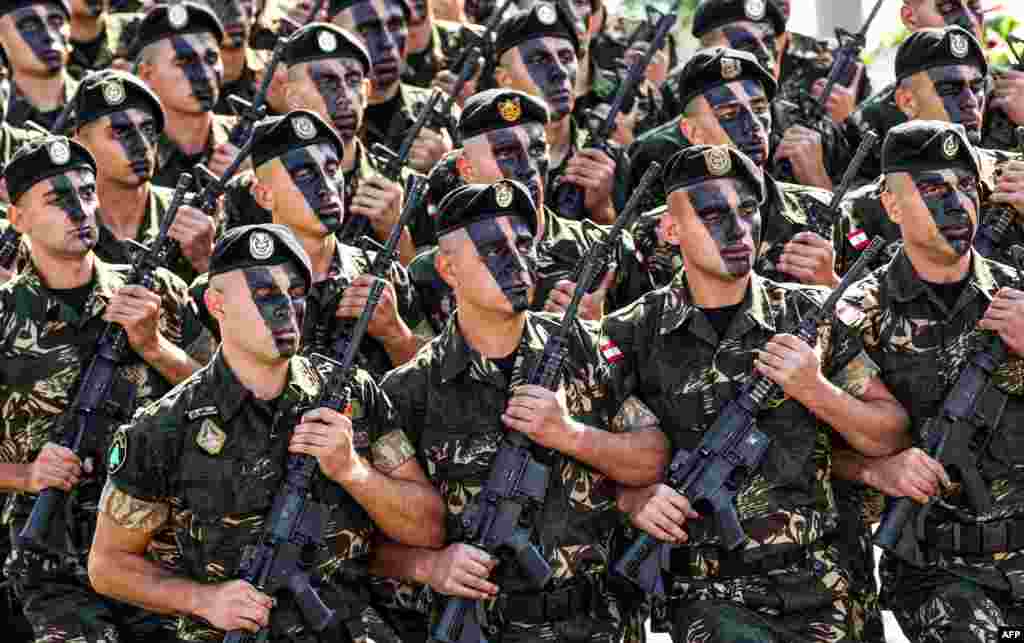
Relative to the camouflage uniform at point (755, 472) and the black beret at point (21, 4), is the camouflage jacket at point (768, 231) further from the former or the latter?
the black beret at point (21, 4)

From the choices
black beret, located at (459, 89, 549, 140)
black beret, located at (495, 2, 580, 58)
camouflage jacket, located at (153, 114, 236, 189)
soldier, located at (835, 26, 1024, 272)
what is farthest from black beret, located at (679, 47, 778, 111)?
camouflage jacket, located at (153, 114, 236, 189)

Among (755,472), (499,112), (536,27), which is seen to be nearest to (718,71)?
(499,112)

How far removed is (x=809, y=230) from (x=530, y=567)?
2875 mm

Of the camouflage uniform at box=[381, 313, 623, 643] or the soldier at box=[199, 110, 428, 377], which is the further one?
the soldier at box=[199, 110, 428, 377]

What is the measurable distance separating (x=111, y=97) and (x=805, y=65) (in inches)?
221

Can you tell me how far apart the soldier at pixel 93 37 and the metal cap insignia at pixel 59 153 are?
4.66 m

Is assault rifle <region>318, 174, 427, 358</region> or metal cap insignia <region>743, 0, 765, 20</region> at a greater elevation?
metal cap insignia <region>743, 0, 765, 20</region>

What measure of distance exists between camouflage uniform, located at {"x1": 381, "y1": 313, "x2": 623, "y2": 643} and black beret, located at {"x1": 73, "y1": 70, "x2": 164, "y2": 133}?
129 inches

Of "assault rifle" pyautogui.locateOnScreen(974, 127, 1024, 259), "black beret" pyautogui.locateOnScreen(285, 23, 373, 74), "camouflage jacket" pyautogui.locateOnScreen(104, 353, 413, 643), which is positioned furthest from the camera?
"black beret" pyautogui.locateOnScreen(285, 23, 373, 74)

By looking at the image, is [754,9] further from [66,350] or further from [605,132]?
[66,350]

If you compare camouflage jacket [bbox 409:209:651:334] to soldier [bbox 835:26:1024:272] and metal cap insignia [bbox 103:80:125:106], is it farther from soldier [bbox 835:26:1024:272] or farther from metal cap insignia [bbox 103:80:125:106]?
→ metal cap insignia [bbox 103:80:125:106]

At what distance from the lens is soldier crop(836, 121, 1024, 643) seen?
1052cm

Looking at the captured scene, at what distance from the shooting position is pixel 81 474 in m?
11.4

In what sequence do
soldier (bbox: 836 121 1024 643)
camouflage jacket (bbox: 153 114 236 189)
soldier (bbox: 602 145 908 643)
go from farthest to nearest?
camouflage jacket (bbox: 153 114 236 189) → soldier (bbox: 836 121 1024 643) → soldier (bbox: 602 145 908 643)
